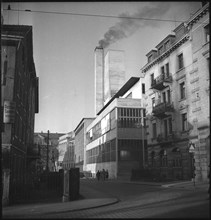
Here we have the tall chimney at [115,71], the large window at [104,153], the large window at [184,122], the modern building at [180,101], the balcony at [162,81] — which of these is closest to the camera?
the modern building at [180,101]

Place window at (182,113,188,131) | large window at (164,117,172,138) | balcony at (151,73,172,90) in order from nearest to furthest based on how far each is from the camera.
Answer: window at (182,113,188,131), balcony at (151,73,172,90), large window at (164,117,172,138)

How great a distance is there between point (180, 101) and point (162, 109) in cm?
258

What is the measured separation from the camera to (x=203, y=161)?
2500 centimetres

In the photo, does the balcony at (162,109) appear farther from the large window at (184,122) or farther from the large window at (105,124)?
the large window at (105,124)

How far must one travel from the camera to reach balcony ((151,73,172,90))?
109 feet

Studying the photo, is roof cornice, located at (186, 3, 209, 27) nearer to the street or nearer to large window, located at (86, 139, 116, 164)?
the street

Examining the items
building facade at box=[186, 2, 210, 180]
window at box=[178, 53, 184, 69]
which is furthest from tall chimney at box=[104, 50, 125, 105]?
building facade at box=[186, 2, 210, 180]

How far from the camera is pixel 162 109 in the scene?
32.9 m

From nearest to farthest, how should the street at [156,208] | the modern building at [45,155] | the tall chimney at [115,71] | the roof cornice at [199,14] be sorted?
the street at [156,208] → the roof cornice at [199,14] → the modern building at [45,155] → the tall chimney at [115,71]

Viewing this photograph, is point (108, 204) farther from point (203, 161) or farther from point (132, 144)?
point (132, 144)

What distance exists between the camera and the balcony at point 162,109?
106 feet

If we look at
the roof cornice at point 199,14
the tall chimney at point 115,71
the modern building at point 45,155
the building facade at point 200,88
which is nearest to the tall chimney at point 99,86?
the tall chimney at point 115,71

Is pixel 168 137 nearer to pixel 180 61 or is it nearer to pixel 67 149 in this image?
pixel 180 61

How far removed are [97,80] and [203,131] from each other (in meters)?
59.0
